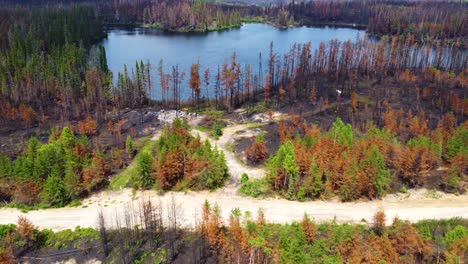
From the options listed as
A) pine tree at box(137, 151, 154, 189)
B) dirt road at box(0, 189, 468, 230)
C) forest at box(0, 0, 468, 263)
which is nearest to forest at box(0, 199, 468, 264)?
forest at box(0, 0, 468, 263)

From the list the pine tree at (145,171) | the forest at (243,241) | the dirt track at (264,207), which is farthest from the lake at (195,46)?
the forest at (243,241)

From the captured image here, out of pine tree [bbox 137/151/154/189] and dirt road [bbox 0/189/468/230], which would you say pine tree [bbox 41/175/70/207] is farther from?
pine tree [bbox 137/151/154/189]

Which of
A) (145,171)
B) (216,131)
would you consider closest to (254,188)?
(145,171)

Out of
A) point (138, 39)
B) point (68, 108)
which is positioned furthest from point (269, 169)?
point (138, 39)

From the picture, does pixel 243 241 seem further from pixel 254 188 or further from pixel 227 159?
pixel 227 159

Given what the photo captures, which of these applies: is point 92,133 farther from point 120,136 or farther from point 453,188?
point 453,188

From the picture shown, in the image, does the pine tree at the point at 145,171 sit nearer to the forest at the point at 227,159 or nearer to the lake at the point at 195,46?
the forest at the point at 227,159
